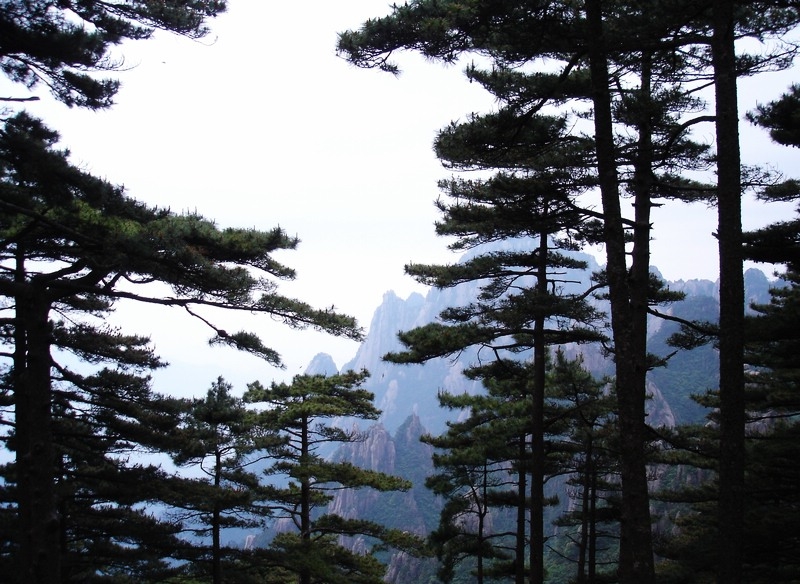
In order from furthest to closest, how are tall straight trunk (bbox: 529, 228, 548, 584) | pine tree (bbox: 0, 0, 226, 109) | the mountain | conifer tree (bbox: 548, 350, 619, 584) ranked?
the mountain < conifer tree (bbox: 548, 350, 619, 584) < tall straight trunk (bbox: 529, 228, 548, 584) < pine tree (bbox: 0, 0, 226, 109)

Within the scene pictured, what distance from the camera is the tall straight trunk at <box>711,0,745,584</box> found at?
5672 millimetres

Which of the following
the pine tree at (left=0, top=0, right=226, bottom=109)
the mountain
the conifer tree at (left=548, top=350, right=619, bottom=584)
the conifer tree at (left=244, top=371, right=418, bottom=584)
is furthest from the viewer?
the mountain

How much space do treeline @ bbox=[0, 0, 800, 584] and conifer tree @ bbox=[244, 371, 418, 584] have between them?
0.20 ft

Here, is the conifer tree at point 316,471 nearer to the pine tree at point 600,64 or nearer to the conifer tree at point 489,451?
the conifer tree at point 489,451

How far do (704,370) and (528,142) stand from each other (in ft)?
221

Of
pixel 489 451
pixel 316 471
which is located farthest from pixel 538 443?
pixel 316 471

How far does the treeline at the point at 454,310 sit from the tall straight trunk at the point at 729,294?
23 mm

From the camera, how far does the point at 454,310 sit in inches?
408

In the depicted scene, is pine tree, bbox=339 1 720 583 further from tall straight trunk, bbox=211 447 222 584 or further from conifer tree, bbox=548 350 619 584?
tall straight trunk, bbox=211 447 222 584

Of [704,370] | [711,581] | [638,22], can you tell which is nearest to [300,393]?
[711,581]

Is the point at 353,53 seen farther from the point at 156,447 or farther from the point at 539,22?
the point at 156,447

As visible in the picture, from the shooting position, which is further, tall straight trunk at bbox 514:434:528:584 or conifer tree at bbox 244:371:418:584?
tall straight trunk at bbox 514:434:528:584

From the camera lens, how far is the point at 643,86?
24.4 ft

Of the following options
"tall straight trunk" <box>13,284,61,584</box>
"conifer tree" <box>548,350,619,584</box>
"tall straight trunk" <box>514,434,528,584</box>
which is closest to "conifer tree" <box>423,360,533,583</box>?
"tall straight trunk" <box>514,434,528,584</box>
